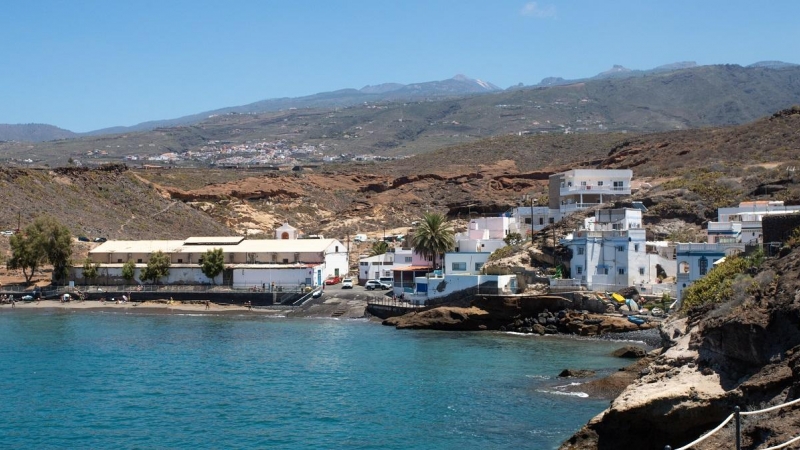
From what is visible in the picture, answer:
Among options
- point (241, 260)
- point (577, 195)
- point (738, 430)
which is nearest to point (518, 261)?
point (577, 195)

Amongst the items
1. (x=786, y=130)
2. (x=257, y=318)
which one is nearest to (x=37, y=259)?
(x=257, y=318)

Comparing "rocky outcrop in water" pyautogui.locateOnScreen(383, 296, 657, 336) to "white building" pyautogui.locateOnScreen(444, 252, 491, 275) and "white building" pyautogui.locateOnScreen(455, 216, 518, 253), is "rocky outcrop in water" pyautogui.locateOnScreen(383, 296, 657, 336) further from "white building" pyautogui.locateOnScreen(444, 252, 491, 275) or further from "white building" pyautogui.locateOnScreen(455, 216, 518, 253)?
"white building" pyautogui.locateOnScreen(455, 216, 518, 253)

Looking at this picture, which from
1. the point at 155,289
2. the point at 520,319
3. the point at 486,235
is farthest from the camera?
the point at 155,289

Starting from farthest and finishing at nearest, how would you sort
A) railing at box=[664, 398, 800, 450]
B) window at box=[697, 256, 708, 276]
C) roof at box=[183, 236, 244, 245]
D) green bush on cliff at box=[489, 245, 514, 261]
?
roof at box=[183, 236, 244, 245] < green bush on cliff at box=[489, 245, 514, 261] < window at box=[697, 256, 708, 276] < railing at box=[664, 398, 800, 450]

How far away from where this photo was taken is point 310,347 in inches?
1864

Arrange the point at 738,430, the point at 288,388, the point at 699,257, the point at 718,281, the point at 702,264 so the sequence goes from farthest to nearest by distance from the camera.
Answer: the point at 699,257 < the point at 702,264 < the point at 288,388 < the point at 718,281 < the point at 738,430

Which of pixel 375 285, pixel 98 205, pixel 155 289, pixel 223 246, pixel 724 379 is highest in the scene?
pixel 98 205

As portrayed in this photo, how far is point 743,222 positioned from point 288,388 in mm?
29864

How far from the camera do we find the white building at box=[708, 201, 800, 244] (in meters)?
51.7

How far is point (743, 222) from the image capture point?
53812mm

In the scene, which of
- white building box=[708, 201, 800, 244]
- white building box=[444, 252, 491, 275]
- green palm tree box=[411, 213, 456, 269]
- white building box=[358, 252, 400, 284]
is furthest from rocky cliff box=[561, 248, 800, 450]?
white building box=[358, 252, 400, 284]

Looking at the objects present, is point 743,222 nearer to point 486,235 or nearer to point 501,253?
point 501,253

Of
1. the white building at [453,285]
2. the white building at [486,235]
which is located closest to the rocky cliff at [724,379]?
the white building at [453,285]

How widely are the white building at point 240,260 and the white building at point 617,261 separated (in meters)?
22.8
